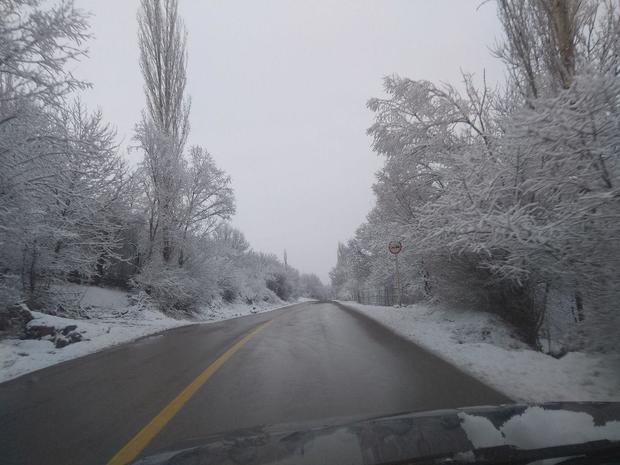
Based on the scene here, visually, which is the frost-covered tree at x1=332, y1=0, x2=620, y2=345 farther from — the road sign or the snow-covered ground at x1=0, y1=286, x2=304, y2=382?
the snow-covered ground at x1=0, y1=286, x2=304, y2=382

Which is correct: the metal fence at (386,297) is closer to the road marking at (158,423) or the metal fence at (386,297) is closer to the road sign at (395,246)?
the road sign at (395,246)

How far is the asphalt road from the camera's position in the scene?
11.7 ft

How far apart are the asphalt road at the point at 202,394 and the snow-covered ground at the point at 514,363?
1.28 ft

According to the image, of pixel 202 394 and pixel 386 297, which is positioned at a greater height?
pixel 386 297

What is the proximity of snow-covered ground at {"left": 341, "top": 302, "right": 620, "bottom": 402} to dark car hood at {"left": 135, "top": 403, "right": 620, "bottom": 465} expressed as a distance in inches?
68.1

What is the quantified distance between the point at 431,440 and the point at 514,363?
4380 millimetres

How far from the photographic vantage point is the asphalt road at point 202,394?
358cm

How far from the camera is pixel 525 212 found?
21.4 feet

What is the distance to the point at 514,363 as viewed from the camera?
6105 mm

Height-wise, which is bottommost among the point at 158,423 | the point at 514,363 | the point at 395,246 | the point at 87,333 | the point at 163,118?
the point at 158,423

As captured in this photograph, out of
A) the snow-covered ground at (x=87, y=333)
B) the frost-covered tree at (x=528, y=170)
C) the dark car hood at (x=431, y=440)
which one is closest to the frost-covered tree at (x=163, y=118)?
the snow-covered ground at (x=87, y=333)

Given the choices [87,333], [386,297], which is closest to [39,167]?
[87,333]

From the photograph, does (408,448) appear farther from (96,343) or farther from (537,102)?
(96,343)

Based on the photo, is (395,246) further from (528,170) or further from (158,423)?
(158,423)
